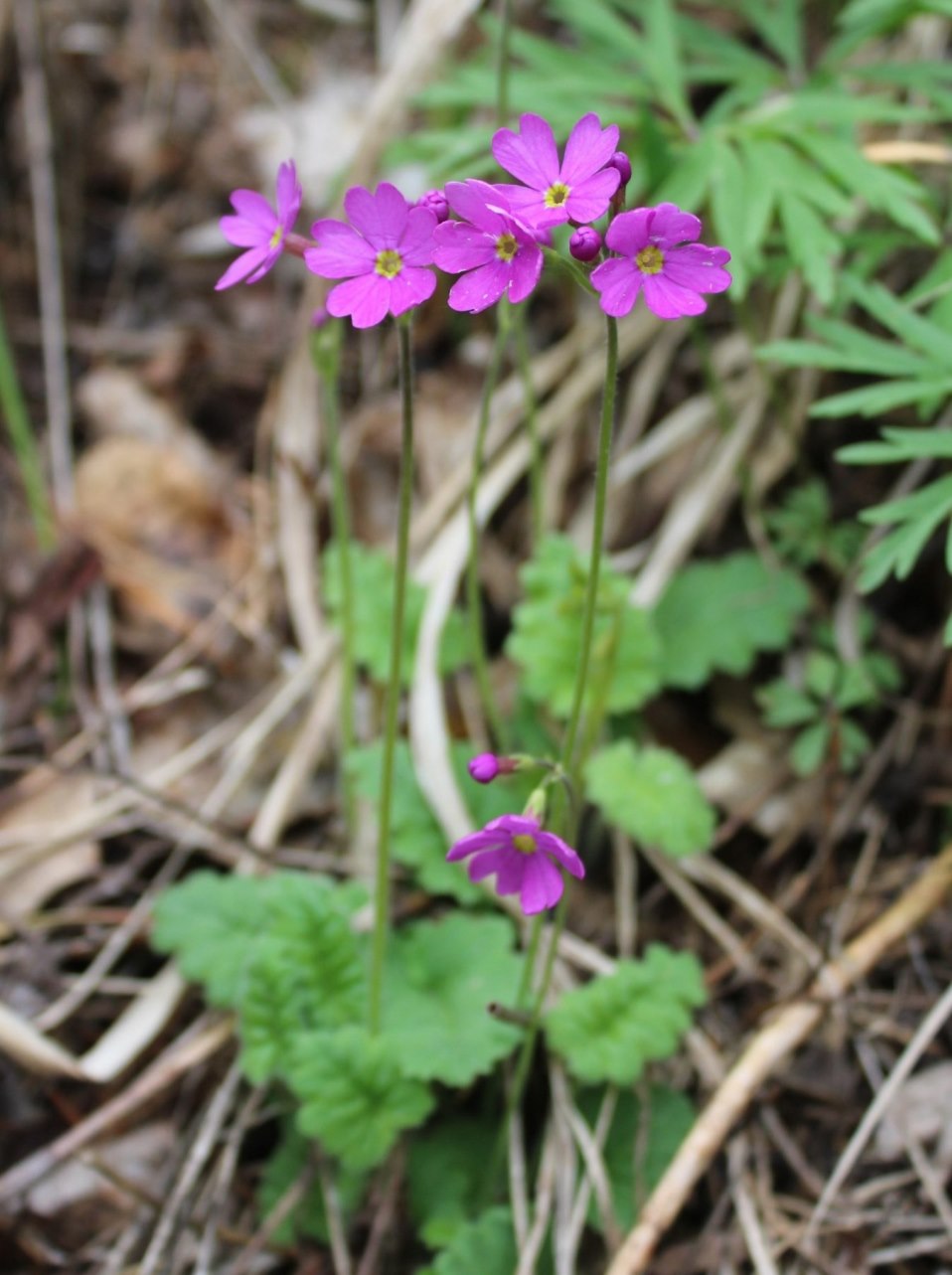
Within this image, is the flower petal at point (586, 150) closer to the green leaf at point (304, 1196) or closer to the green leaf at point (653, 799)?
the green leaf at point (653, 799)

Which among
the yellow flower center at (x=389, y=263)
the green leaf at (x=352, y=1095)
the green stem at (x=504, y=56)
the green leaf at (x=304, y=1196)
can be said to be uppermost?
the green stem at (x=504, y=56)

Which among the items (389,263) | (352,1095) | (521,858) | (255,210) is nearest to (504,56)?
(255,210)

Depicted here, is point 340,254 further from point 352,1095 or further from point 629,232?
point 352,1095

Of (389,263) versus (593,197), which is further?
(389,263)

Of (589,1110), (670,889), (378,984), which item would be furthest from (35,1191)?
(670,889)

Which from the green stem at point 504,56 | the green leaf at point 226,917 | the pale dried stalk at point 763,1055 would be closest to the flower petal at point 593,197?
the green stem at point 504,56

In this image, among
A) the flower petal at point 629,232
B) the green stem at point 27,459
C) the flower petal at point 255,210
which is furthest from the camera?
the green stem at point 27,459
